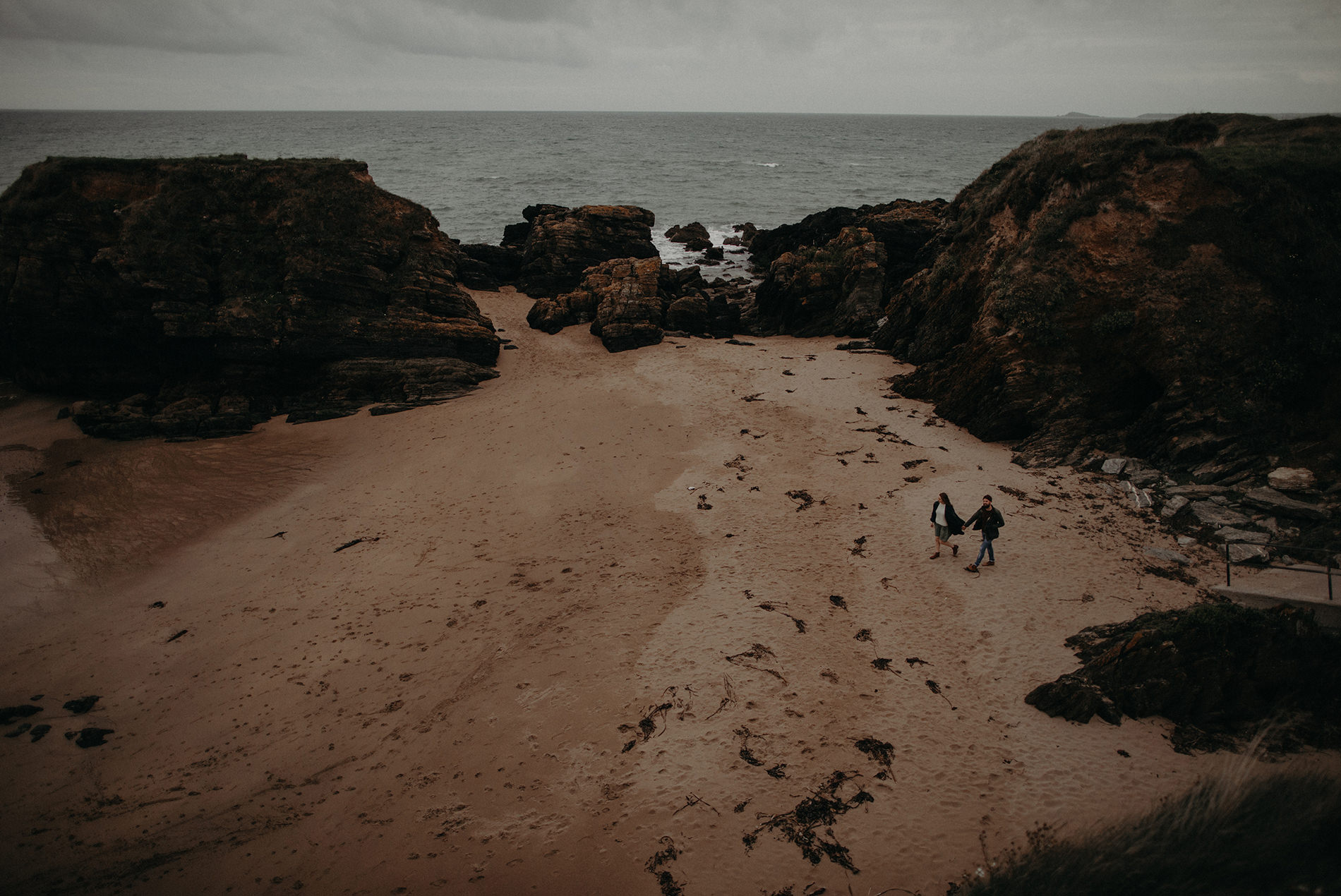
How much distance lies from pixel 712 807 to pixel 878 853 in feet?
5.96

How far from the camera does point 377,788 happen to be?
25.1 ft

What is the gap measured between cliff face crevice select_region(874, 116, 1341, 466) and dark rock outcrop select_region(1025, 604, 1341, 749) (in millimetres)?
7359

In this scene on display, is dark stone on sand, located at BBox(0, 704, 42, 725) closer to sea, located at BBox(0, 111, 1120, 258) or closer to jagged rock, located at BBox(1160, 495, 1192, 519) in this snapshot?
jagged rock, located at BBox(1160, 495, 1192, 519)

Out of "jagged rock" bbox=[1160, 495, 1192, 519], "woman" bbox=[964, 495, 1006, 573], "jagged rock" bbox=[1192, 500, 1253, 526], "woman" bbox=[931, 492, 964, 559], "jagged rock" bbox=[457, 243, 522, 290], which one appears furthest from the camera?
"jagged rock" bbox=[457, 243, 522, 290]

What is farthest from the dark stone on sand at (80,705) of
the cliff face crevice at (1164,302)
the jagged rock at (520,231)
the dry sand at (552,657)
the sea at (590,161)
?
the sea at (590,161)

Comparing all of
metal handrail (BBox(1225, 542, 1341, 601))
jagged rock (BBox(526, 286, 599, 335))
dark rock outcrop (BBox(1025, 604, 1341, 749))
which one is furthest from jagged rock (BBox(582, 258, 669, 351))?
dark rock outcrop (BBox(1025, 604, 1341, 749))

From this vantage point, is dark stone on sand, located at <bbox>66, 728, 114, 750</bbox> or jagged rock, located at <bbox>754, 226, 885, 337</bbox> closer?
dark stone on sand, located at <bbox>66, 728, 114, 750</bbox>

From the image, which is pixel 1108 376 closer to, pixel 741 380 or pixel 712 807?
pixel 741 380

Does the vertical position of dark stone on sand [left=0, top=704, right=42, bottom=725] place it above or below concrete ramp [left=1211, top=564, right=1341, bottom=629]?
below

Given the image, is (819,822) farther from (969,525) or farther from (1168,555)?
(1168,555)

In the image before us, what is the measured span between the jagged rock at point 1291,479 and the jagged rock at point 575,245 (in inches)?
973

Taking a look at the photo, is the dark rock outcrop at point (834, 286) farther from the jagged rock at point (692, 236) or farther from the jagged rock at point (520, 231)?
the jagged rock at point (520, 231)

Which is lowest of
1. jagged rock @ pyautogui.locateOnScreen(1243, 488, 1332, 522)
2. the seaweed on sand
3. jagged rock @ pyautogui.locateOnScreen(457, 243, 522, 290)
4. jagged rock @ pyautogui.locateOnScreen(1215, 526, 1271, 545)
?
the seaweed on sand

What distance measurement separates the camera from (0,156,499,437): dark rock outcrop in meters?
18.8
